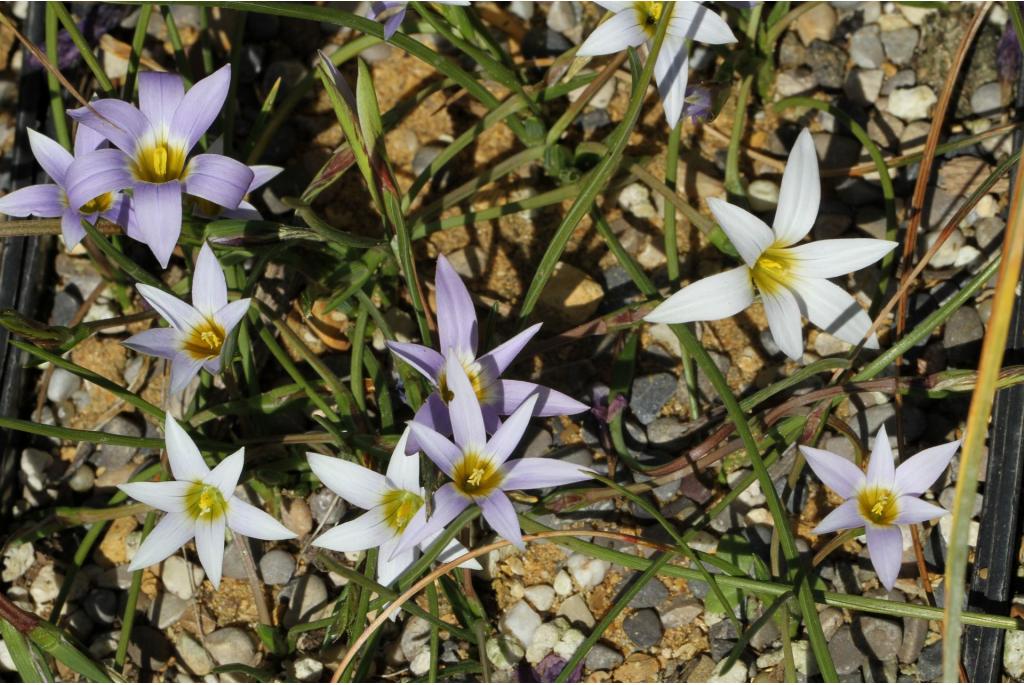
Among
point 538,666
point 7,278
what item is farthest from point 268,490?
point 7,278

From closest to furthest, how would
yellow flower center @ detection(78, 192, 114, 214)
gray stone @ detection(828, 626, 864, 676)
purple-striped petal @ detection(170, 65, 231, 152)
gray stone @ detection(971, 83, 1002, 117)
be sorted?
1. purple-striped petal @ detection(170, 65, 231, 152)
2. yellow flower center @ detection(78, 192, 114, 214)
3. gray stone @ detection(828, 626, 864, 676)
4. gray stone @ detection(971, 83, 1002, 117)

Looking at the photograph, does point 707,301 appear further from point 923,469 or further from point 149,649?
point 149,649

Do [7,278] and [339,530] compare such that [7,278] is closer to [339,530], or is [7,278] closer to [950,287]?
[339,530]

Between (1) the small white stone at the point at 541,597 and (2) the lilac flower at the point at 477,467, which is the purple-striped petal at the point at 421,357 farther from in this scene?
(1) the small white stone at the point at 541,597

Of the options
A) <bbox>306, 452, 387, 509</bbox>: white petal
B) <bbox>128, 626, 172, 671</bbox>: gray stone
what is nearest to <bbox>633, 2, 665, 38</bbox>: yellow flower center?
<bbox>306, 452, 387, 509</bbox>: white petal

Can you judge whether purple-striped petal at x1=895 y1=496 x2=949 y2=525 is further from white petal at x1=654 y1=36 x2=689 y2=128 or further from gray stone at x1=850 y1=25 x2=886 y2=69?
gray stone at x1=850 y1=25 x2=886 y2=69

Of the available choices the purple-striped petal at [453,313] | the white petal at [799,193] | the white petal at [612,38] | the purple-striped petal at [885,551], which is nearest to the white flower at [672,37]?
the white petal at [612,38]

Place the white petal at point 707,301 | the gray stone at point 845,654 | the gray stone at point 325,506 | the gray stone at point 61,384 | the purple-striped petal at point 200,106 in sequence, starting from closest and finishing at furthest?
the white petal at point 707,301 → the purple-striped petal at point 200,106 → the gray stone at point 845,654 → the gray stone at point 325,506 → the gray stone at point 61,384
